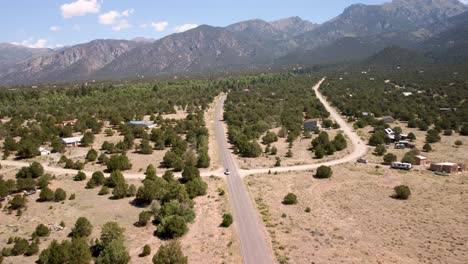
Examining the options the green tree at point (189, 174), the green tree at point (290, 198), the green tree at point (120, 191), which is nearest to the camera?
the green tree at point (290, 198)

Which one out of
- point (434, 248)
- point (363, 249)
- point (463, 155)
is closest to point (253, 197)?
point (363, 249)

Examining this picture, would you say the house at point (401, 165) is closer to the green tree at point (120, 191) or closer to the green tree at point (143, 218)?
→ the green tree at point (143, 218)

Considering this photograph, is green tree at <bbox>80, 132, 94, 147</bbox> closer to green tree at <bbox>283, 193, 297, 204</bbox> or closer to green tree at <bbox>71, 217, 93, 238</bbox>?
green tree at <bbox>71, 217, 93, 238</bbox>

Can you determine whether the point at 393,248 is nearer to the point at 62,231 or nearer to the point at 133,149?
the point at 62,231

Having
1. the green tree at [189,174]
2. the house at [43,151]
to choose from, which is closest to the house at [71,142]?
the house at [43,151]

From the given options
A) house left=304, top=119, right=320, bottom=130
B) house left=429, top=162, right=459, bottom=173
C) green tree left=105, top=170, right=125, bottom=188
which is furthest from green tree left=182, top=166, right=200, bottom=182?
house left=304, top=119, right=320, bottom=130

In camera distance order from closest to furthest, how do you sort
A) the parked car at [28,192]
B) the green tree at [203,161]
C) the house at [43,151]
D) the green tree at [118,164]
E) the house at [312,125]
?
the parked car at [28,192] < the green tree at [118,164] < the green tree at [203,161] < the house at [43,151] < the house at [312,125]
